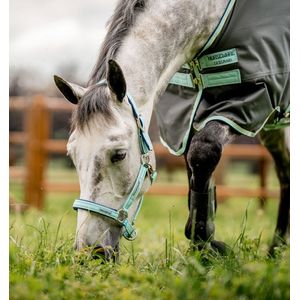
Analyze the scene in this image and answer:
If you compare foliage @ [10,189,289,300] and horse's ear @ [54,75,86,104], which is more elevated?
horse's ear @ [54,75,86,104]

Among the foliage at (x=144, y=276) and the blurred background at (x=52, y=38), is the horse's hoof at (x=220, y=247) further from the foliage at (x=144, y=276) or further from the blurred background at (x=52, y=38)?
the blurred background at (x=52, y=38)

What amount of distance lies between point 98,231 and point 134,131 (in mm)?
336

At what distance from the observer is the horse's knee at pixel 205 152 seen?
2033 millimetres

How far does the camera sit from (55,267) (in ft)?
5.53

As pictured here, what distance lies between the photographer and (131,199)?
6.06 feet

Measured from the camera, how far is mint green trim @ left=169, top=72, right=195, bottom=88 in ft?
7.41

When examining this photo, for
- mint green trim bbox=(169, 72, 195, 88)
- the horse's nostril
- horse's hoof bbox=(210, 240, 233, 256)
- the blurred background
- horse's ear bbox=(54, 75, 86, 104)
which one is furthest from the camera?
the blurred background

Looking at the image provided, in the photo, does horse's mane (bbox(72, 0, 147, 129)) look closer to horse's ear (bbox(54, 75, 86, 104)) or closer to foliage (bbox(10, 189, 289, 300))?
horse's ear (bbox(54, 75, 86, 104))

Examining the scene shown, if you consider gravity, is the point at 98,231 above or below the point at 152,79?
below

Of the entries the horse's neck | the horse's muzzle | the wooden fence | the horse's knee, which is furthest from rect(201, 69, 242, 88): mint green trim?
the wooden fence

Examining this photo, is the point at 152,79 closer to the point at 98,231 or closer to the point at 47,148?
the point at 98,231

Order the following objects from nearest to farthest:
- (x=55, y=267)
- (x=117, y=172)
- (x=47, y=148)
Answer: (x=55, y=267) < (x=117, y=172) < (x=47, y=148)

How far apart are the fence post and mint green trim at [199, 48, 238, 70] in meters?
2.96
